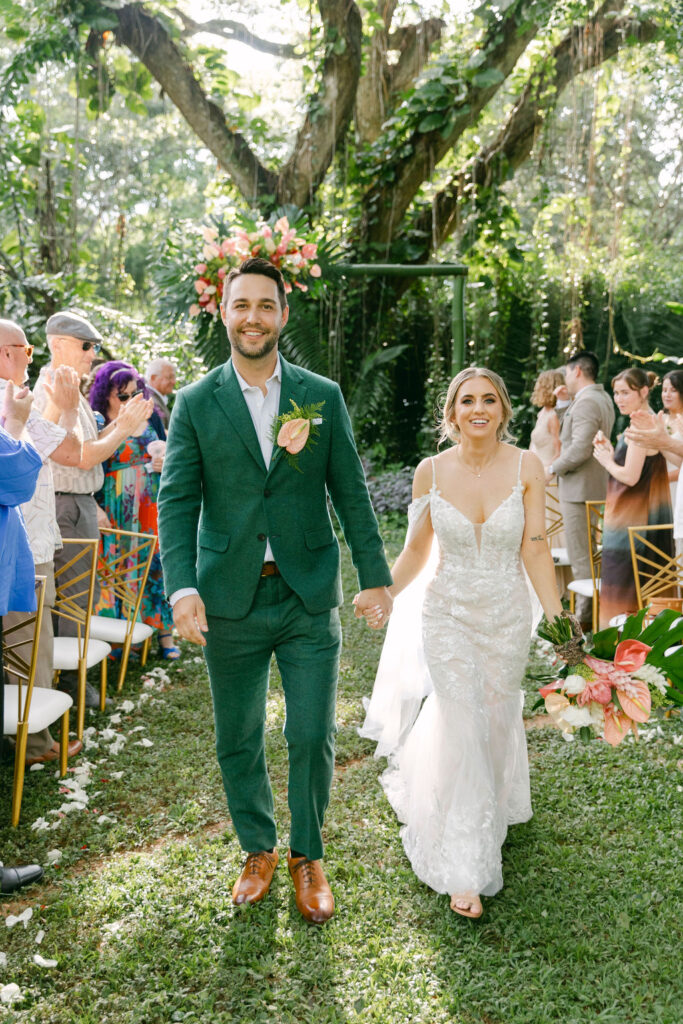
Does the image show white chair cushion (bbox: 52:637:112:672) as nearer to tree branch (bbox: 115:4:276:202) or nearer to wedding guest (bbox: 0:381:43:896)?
wedding guest (bbox: 0:381:43:896)

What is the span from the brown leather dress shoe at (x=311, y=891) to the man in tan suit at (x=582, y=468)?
395 cm

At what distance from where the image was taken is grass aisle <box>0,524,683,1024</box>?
2.62m

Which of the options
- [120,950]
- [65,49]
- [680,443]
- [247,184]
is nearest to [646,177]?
[247,184]

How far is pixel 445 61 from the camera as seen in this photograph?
1016cm

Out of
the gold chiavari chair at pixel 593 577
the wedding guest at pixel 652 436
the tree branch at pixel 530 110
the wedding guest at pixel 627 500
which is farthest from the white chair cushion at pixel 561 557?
the tree branch at pixel 530 110

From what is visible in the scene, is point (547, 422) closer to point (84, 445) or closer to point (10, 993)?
point (84, 445)

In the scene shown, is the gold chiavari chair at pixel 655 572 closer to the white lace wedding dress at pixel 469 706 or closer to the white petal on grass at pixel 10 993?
the white lace wedding dress at pixel 469 706

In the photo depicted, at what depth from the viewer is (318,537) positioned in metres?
2.96

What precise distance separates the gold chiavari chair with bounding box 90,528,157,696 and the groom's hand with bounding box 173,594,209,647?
2.36 metres

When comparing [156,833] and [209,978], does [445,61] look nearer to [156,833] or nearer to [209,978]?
[156,833]

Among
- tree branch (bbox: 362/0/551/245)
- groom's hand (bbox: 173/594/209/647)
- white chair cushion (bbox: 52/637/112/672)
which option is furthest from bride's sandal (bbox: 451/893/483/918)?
tree branch (bbox: 362/0/551/245)

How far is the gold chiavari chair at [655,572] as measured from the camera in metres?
4.80

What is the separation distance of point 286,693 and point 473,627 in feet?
2.66

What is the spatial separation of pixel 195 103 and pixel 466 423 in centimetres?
891
